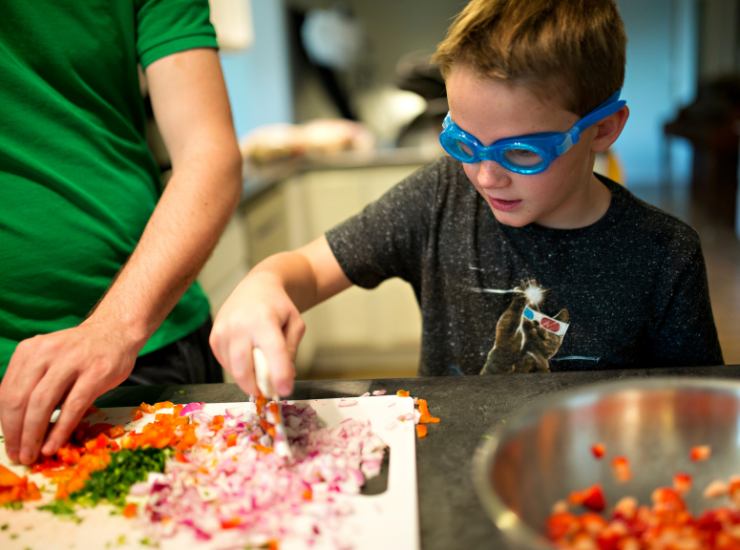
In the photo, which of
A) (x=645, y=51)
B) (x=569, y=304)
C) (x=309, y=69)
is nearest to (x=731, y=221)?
(x=645, y=51)

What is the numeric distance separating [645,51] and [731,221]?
261 cm

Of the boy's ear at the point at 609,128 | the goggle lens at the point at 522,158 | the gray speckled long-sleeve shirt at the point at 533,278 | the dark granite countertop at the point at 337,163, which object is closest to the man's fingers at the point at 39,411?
the gray speckled long-sleeve shirt at the point at 533,278

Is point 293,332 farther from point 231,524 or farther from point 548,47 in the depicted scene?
point 548,47

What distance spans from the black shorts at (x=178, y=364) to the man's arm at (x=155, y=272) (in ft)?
0.59

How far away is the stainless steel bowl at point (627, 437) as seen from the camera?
2.14 feet

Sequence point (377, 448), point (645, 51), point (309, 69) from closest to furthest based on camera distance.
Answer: point (377, 448) < point (309, 69) < point (645, 51)

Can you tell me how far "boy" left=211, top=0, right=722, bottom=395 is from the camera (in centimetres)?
92

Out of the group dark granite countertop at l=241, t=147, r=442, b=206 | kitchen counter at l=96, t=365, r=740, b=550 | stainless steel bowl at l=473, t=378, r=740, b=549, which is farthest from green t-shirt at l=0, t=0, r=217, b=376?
dark granite countertop at l=241, t=147, r=442, b=206

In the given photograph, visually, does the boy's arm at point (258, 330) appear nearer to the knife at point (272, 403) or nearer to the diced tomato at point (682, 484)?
the knife at point (272, 403)

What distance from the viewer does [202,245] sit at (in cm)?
109

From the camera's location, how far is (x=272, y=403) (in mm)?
827

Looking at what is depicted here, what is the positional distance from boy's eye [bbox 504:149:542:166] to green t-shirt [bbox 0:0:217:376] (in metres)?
0.53

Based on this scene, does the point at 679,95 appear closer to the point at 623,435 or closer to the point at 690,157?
the point at 690,157

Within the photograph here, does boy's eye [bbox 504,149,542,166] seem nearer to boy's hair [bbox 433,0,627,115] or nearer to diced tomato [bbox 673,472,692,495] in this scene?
boy's hair [bbox 433,0,627,115]
